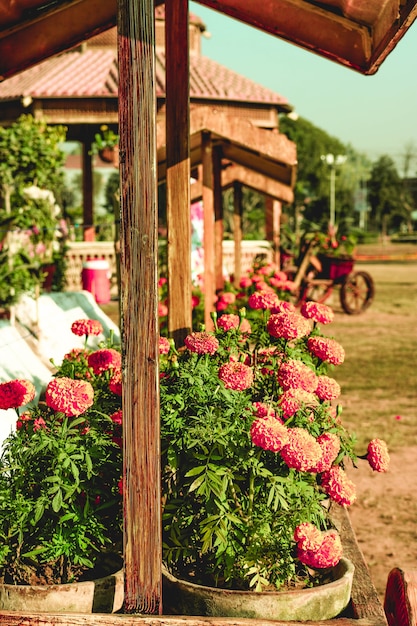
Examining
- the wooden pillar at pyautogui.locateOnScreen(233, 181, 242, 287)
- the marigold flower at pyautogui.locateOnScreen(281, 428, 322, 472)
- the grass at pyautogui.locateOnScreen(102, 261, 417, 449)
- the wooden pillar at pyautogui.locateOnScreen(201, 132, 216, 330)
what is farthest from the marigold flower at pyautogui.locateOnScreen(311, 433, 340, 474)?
the wooden pillar at pyautogui.locateOnScreen(233, 181, 242, 287)

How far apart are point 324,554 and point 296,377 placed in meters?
0.55

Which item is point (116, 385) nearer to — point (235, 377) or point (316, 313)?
point (235, 377)

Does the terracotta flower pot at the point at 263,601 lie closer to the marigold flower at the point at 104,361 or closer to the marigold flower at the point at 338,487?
the marigold flower at the point at 338,487

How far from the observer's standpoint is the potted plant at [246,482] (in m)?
2.11

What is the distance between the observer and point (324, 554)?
2.16 meters

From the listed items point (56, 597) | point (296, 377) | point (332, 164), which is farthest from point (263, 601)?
point (332, 164)

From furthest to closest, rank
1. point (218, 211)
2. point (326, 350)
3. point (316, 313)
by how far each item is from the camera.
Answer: point (218, 211) < point (316, 313) < point (326, 350)

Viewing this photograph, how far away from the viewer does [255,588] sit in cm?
223

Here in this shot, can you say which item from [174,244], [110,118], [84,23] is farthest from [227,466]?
[110,118]

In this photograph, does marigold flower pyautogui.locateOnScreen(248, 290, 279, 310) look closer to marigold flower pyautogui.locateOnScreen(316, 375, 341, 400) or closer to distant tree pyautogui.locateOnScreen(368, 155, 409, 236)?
marigold flower pyautogui.locateOnScreen(316, 375, 341, 400)

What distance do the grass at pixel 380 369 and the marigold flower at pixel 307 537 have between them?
3.80 m

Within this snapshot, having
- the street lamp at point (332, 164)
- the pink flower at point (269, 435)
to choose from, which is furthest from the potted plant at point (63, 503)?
the street lamp at point (332, 164)

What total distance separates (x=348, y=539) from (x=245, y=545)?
65 cm

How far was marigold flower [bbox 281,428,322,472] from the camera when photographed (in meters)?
2.08
